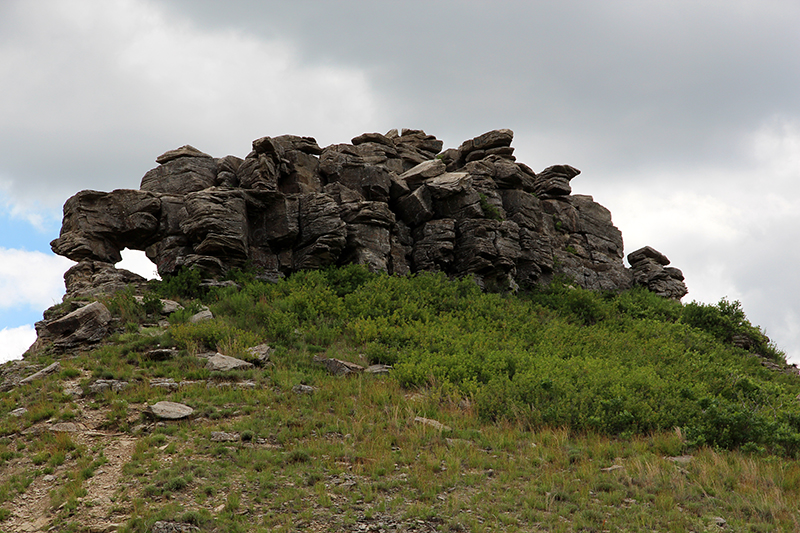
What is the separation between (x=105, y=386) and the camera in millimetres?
15703

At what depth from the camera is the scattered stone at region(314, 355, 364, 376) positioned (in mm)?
17812

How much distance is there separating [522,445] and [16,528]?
33.6ft

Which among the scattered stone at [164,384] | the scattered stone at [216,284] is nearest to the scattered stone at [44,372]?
the scattered stone at [164,384]

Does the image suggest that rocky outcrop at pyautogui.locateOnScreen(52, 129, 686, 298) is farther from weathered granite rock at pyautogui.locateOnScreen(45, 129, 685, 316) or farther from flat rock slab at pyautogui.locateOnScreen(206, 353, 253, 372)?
flat rock slab at pyautogui.locateOnScreen(206, 353, 253, 372)

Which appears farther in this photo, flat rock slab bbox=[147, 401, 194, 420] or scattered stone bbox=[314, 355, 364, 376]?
scattered stone bbox=[314, 355, 364, 376]

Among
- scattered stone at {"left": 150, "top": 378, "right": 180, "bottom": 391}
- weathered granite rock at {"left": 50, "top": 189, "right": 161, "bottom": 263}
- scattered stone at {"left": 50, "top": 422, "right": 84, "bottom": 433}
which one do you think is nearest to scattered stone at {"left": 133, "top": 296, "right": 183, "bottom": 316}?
weathered granite rock at {"left": 50, "top": 189, "right": 161, "bottom": 263}

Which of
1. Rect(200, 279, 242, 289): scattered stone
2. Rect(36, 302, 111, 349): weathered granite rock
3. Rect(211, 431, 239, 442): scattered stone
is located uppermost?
Rect(200, 279, 242, 289): scattered stone

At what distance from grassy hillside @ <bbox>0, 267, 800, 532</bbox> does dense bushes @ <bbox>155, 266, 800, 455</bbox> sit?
89mm

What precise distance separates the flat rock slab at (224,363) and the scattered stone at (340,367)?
2.40 m

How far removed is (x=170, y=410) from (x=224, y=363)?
339 cm

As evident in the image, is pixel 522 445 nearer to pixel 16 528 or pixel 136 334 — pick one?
pixel 16 528

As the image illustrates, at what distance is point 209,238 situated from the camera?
2506 centimetres

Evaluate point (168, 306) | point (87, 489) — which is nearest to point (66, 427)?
point (87, 489)

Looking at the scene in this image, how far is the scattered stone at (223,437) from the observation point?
42.2ft
